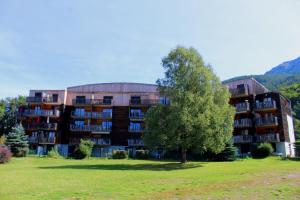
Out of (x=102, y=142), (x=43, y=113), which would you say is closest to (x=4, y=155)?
(x=102, y=142)

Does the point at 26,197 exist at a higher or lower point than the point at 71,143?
lower

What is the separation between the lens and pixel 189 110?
3244cm

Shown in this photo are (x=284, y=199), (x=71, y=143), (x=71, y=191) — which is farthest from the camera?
(x=71, y=143)

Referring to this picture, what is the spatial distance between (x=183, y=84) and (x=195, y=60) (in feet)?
10.00

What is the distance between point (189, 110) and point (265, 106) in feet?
69.6

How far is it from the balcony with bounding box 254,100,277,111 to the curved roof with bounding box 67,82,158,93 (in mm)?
22327

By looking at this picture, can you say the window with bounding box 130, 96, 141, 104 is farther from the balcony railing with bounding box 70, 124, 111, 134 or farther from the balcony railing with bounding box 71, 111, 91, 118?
the balcony railing with bounding box 71, 111, 91, 118

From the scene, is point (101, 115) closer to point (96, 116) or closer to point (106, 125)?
point (96, 116)

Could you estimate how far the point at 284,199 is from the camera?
1134cm

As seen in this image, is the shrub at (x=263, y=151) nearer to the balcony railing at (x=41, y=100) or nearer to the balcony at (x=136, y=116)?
the balcony at (x=136, y=116)

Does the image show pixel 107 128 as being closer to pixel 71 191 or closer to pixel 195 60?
pixel 195 60

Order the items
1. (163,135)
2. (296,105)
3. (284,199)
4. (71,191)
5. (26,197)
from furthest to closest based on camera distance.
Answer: (296,105), (163,135), (71,191), (26,197), (284,199)

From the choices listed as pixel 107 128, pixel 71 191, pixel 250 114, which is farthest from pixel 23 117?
pixel 71 191

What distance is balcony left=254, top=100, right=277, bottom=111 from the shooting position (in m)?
48.3
